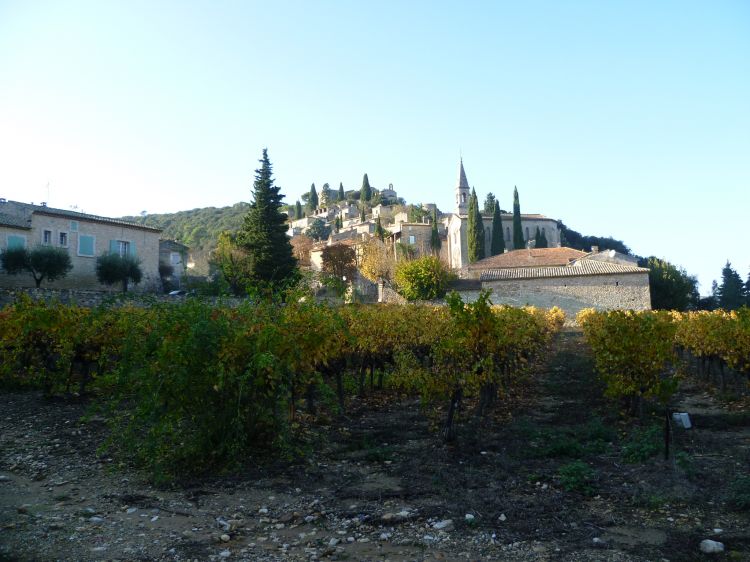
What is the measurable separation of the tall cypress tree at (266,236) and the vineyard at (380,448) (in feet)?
85.4

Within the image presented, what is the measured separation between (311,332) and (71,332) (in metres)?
5.37

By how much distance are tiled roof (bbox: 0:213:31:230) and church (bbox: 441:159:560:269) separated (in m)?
40.5

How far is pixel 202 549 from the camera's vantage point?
4.37 meters

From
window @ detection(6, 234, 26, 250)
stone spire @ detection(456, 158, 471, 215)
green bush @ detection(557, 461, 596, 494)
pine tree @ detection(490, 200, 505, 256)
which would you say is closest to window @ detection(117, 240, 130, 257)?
window @ detection(6, 234, 26, 250)

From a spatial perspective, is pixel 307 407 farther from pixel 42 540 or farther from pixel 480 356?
pixel 42 540

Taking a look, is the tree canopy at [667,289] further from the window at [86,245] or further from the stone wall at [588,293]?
the window at [86,245]

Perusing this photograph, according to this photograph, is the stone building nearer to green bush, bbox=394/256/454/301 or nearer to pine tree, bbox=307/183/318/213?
green bush, bbox=394/256/454/301

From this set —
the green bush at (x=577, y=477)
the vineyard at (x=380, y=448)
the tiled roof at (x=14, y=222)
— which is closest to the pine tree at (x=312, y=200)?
the tiled roof at (x=14, y=222)

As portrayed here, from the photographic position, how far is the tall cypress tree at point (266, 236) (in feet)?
119

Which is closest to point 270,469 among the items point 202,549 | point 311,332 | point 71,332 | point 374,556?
point 311,332

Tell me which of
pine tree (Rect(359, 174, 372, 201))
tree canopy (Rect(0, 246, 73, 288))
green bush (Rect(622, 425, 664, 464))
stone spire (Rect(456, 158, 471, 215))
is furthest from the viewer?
pine tree (Rect(359, 174, 372, 201))

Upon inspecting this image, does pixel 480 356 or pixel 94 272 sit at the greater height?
pixel 94 272

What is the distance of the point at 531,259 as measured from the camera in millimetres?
49594

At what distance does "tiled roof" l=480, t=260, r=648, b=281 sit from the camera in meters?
42.2
